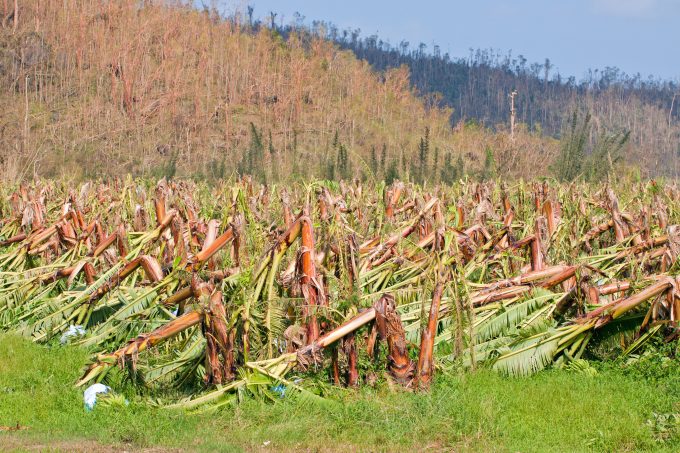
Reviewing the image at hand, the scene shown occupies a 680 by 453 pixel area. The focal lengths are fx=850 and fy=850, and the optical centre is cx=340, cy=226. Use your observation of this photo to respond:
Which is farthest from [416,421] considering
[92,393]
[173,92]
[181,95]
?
[181,95]

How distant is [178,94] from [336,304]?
49601 mm

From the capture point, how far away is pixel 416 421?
5.07 meters

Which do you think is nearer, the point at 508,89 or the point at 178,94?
the point at 178,94

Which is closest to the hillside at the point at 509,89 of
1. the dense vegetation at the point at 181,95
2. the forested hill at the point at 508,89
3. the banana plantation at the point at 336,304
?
the forested hill at the point at 508,89

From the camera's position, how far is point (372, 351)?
232 inches

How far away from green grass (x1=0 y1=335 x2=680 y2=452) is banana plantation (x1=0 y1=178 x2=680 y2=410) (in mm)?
192

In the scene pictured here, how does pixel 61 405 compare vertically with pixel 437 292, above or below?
below

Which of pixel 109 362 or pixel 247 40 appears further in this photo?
pixel 247 40

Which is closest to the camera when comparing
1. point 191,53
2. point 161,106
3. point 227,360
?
point 227,360

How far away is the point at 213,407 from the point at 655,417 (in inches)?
108

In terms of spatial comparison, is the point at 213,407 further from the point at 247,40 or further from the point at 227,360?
the point at 247,40

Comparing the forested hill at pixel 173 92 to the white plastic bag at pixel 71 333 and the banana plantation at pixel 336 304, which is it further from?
the white plastic bag at pixel 71 333

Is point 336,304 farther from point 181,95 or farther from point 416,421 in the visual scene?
point 181,95

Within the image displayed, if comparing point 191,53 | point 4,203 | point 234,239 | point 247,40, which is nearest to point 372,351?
point 234,239
